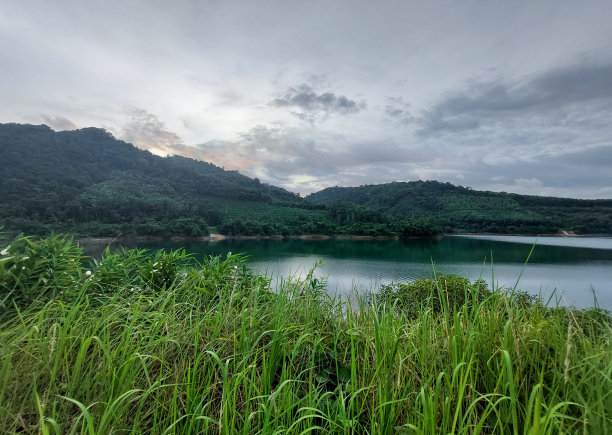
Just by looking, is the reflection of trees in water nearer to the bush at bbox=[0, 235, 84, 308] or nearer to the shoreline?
the shoreline

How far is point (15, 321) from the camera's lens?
5.24ft

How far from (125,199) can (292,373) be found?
200ft

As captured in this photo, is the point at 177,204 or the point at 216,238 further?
the point at 177,204

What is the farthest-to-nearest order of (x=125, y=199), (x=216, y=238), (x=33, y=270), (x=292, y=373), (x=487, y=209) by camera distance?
(x=487, y=209) < (x=125, y=199) < (x=216, y=238) < (x=33, y=270) < (x=292, y=373)

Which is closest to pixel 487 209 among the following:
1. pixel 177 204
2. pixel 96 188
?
pixel 177 204

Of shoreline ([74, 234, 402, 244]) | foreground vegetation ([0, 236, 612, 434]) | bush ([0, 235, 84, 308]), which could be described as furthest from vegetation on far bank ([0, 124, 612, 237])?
foreground vegetation ([0, 236, 612, 434])

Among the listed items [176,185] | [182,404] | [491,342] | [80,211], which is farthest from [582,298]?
[176,185]

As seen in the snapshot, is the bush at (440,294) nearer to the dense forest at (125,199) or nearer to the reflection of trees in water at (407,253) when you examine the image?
the reflection of trees in water at (407,253)

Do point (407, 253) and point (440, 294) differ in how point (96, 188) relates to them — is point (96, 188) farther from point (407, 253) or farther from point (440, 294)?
point (440, 294)

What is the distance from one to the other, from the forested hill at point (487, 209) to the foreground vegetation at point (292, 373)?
6432 centimetres

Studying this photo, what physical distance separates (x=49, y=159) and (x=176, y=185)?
85.3ft

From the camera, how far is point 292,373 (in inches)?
58.8

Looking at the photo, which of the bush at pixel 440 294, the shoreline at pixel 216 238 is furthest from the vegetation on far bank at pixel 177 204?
the bush at pixel 440 294

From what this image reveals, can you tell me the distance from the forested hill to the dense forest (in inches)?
607
